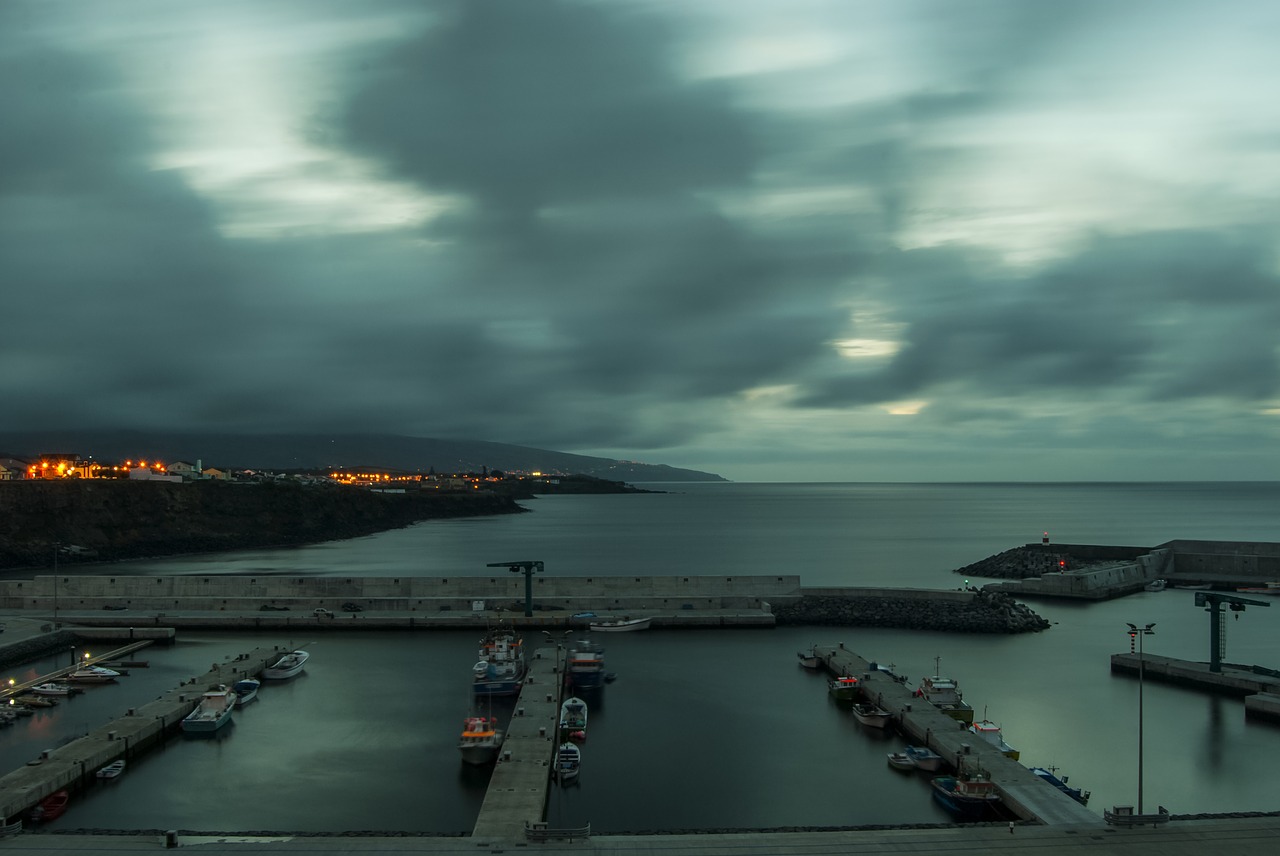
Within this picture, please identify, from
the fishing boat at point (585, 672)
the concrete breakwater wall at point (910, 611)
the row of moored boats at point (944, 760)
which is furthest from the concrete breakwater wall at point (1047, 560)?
the fishing boat at point (585, 672)

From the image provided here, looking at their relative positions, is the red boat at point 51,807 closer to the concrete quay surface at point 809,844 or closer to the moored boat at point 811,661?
the concrete quay surface at point 809,844

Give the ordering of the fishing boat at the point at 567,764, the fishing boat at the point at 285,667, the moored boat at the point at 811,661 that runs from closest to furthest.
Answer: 1. the fishing boat at the point at 567,764
2. the fishing boat at the point at 285,667
3. the moored boat at the point at 811,661

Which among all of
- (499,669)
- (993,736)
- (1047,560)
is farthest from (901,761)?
(1047,560)

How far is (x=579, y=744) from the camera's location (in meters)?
30.9

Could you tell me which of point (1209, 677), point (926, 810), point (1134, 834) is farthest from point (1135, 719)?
point (1134, 834)

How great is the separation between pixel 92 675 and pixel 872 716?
3041 cm

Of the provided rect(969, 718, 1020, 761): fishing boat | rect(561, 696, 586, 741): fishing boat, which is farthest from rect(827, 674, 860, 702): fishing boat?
rect(561, 696, 586, 741): fishing boat

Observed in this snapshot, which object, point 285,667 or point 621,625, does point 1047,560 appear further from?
point 285,667

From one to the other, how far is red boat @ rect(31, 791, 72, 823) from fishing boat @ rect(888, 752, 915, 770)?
22.0 metres

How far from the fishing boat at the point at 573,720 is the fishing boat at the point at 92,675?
19805 millimetres

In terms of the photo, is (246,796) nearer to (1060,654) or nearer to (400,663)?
(400,663)

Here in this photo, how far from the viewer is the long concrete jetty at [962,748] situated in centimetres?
2208

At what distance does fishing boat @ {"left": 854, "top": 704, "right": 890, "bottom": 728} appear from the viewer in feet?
106

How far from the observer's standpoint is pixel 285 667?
40000 mm
